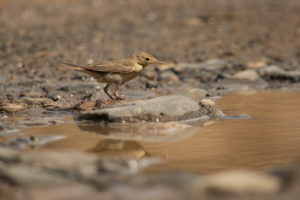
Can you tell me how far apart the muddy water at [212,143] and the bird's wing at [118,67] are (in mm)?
1077

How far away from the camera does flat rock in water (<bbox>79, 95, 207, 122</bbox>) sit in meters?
6.29

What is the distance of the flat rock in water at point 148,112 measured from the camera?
6285mm

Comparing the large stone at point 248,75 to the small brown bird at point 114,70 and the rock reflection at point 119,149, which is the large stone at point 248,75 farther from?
the rock reflection at point 119,149

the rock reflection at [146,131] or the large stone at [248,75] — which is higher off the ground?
the large stone at [248,75]

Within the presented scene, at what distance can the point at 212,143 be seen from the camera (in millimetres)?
5328

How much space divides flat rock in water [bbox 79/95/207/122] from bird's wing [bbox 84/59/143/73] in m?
0.78

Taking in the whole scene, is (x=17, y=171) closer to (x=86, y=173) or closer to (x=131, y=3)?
(x=86, y=173)

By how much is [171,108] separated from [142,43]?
288 inches

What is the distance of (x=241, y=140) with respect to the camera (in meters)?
5.46

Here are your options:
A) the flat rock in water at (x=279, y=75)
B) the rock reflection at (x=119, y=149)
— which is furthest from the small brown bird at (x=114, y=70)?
the flat rock in water at (x=279, y=75)

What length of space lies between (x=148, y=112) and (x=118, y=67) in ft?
3.76

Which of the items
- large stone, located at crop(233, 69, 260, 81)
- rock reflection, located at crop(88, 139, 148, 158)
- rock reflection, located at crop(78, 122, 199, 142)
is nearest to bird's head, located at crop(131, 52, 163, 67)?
rock reflection, located at crop(78, 122, 199, 142)

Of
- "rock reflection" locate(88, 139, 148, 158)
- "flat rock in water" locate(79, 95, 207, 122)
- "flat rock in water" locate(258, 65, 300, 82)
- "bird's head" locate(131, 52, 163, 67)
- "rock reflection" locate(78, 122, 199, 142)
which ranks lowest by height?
"rock reflection" locate(88, 139, 148, 158)

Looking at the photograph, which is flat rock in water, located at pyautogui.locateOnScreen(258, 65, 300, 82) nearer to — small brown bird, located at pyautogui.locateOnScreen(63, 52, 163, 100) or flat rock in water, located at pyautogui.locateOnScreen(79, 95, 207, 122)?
small brown bird, located at pyautogui.locateOnScreen(63, 52, 163, 100)
